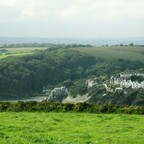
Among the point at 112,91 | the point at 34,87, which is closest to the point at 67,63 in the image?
the point at 34,87

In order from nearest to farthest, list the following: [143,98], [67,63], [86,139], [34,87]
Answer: [86,139]
[143,98]
[34,87]
[67,63]

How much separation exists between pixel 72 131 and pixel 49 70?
146945mm

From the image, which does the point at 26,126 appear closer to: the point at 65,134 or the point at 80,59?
the point at 65,134

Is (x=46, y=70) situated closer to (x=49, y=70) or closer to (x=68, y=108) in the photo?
(x=49, y=70)

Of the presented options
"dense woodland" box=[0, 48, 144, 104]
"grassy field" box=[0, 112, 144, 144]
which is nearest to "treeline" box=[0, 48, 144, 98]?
"dense woodland" box=[0, 48, 144, 104]

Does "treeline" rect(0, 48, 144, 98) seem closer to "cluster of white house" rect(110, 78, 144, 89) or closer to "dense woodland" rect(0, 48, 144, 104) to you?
"dense woodland" rect(0, 48, 144, 104)

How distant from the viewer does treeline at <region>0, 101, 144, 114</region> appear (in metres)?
32.3

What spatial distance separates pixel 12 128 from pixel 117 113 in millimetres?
12442

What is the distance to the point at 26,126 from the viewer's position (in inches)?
863

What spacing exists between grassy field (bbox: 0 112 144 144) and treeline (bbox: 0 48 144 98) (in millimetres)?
106139

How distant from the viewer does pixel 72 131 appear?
2023cm

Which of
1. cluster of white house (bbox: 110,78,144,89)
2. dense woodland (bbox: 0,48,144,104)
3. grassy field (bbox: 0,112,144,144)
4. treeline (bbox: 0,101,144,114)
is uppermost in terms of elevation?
grassy field (bbox: 0,112,144,144)

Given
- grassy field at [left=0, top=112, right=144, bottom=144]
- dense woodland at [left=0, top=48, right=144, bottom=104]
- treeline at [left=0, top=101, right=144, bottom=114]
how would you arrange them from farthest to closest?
1. dense woodland at [left=0, top=48, right=144, bottom=104]
2. treeline at [left=0, top=101, right=144, bottom=114]
3. grassy field at [left=0, top=112, right=144, bottom=144]

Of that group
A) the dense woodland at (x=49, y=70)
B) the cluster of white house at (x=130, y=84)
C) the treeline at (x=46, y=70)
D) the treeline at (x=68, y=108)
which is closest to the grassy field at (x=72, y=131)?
the treeline at (x=68, y=108)
